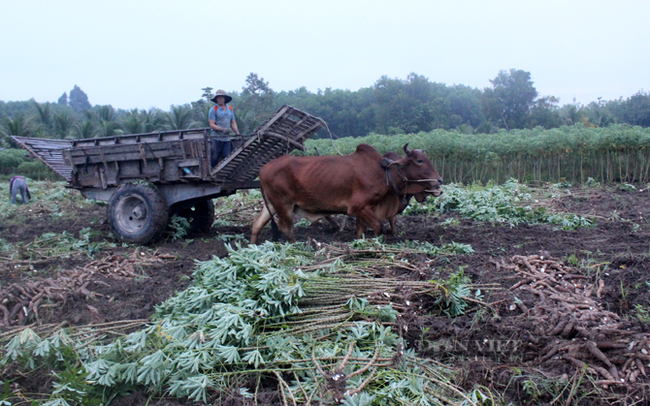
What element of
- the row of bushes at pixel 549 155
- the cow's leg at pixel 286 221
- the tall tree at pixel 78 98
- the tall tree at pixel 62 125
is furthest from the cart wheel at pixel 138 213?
the tall tree at pixel 78 98

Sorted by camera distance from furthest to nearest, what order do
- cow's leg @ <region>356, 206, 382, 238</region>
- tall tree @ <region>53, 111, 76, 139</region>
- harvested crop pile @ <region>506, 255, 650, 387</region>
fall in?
tall tree @ <region>53, 111, 76, 139</region> → cow's leg @ <region>356, 206, 382, 238</region> → harvested crop pile @ <region>506, 255, 650, 387</region>

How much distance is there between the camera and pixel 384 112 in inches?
2142

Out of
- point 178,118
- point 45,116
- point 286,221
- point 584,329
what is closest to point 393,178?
point 286,221

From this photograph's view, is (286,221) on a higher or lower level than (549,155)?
lower

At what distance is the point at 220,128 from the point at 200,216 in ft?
6.15

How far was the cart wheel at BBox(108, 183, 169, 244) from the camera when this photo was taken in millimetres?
8469

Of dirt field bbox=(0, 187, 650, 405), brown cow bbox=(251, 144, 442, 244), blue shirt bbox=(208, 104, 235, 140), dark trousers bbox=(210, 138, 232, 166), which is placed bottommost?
dirt field bbox=(0, 187, 650, 405)

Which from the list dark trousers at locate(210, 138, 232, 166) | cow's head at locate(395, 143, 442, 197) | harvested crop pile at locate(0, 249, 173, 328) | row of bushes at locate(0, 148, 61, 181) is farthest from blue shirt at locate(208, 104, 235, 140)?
row of bushes at locate(0, 148, 61, 181)

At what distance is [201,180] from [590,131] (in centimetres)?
1605

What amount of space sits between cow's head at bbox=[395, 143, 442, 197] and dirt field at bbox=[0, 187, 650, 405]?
0.78m

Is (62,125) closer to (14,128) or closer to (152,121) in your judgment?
(14,128)

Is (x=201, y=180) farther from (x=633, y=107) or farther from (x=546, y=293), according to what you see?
(x=633, y=107)

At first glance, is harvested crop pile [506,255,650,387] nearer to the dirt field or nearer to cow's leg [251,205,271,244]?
the dirt field

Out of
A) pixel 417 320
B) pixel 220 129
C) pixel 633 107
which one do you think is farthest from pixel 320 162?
pixel 633 107
